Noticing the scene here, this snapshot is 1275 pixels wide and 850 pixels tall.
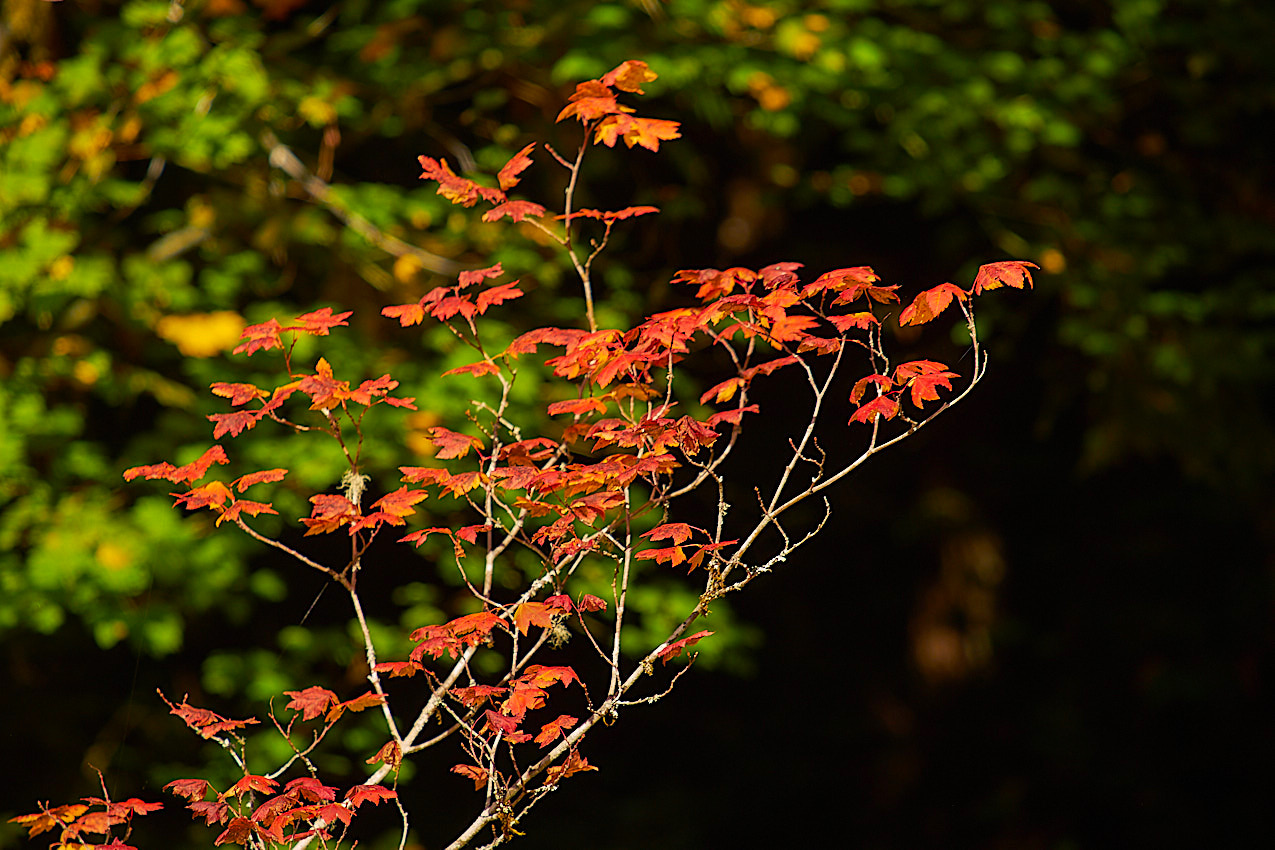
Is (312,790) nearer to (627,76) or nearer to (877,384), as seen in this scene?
(877,384)

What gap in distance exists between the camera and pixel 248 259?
162 inches

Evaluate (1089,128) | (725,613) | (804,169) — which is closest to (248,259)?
(725,613)

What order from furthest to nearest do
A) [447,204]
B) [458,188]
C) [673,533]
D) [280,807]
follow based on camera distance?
1. [447,204]
2. [458,188]
3. [673,533]
4. [280,807]

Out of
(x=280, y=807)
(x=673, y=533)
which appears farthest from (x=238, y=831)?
(x=673, y=533)

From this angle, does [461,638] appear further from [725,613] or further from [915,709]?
[915,709]

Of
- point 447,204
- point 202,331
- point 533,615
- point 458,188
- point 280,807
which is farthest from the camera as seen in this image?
point 447,204

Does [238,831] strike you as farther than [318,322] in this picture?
No

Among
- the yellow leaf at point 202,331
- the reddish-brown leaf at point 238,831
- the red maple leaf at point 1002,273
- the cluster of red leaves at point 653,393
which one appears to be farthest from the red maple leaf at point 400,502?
the yellow leaf at point 202,331

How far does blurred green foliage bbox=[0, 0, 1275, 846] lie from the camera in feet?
12.5

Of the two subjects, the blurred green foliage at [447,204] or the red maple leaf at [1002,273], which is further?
the blurred green foliage at [447,204]

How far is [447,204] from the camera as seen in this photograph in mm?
4305

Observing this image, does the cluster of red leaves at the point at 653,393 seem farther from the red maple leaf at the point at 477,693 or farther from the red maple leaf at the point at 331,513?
the red maple leaf at the point at 477,693

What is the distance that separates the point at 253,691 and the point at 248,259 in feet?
5.34

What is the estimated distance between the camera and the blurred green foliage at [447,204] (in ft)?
12.5
